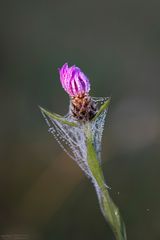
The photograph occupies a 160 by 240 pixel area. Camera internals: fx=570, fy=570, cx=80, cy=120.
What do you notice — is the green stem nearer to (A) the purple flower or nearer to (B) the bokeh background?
(A) the purple flower

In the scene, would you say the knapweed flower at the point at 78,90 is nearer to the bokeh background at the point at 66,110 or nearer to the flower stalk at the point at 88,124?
the flower stalk at the point at 88,124

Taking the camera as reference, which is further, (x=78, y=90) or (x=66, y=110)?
(x=66, y=110)

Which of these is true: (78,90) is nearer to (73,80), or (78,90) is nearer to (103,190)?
(73,80)

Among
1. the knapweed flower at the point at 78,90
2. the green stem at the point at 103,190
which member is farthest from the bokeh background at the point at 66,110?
the knapweed flower at the point at 78,90

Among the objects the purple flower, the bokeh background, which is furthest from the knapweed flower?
the bokeh background

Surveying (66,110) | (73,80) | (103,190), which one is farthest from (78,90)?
(66,110)

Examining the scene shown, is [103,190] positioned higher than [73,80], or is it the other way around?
[73,80]
